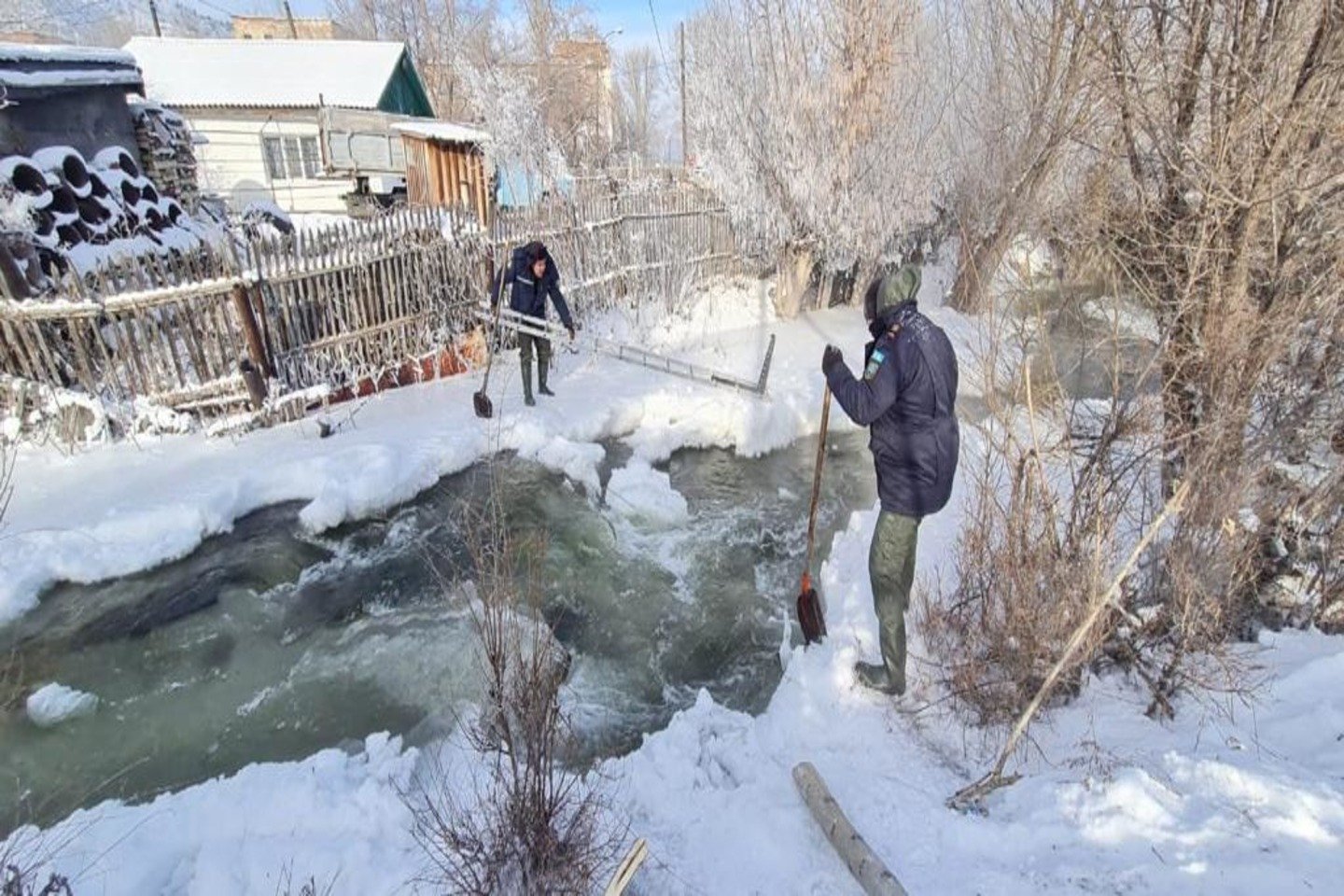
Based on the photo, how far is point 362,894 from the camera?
2623mm

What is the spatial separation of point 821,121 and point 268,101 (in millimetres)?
18525

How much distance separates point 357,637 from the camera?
192 inches

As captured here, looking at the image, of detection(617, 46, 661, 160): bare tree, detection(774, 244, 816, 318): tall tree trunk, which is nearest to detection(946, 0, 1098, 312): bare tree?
detection(774, 244, 816, 318): tall tree trunk

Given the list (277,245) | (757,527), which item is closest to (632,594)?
(757,527)

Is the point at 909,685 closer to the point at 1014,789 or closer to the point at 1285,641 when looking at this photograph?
the point at 1014,789

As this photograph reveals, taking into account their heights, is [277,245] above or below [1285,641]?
above

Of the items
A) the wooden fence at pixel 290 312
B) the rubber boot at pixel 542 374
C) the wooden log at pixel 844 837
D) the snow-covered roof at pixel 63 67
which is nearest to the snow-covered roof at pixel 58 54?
the snow-covered roof at pixel 63 67

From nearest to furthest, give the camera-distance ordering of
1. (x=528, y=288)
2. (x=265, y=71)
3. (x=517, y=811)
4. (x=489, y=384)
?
(x=517, y=811)
(x=528, y=288)
(x=489, y=384)
(x=265, y=71)

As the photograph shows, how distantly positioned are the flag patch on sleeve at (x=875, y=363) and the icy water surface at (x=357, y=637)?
2.16 meters

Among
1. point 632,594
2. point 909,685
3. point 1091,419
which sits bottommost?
point 632,594

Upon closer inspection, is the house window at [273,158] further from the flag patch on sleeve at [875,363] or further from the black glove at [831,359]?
the flag patch on sleeve at [875,363]

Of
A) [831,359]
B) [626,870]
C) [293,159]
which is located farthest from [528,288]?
[293,159]

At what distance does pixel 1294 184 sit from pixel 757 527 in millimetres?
4312

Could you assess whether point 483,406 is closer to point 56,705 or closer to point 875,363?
point 56,705
